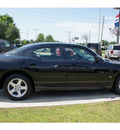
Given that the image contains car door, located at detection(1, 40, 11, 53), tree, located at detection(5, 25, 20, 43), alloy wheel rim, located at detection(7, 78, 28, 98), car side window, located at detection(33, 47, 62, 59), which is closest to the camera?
alloy wheel rim, located at detection(7, 78, 28, 98)

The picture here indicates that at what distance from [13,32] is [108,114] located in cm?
4581

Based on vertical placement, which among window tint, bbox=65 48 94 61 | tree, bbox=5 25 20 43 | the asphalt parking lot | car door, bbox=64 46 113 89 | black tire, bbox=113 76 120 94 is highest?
tree, bbox=5 25 20 43

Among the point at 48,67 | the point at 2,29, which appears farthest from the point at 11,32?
the point at 48,67

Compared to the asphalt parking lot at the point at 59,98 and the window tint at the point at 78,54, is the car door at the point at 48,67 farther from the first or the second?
the asphalt parking lot at the point at 59,98

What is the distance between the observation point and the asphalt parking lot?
386 cm

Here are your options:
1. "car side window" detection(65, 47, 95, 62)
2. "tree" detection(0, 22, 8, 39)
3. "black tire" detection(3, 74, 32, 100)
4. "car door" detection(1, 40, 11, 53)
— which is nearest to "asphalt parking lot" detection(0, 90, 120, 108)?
"black tire" detection(3, 74, 32, 100)

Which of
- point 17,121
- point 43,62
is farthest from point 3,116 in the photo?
point 43,62

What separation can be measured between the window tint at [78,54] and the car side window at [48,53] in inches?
10.1

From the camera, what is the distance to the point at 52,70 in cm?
406

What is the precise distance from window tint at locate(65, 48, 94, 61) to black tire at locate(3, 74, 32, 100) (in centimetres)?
133

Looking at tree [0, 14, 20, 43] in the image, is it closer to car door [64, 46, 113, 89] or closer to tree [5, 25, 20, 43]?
tree [5, 25, 20, 43]

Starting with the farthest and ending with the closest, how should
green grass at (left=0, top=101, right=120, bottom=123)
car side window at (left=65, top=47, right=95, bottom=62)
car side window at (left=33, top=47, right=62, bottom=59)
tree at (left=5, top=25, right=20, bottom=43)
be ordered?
1. tree at (left=5, top=25, right=20, bottom=43)
2. car side window at (left=65, top=47, right=95, bottom=62)
3. car side window at (left=33, top=47, right=62, bottom=59)
4. green grass at (left=0, top=101, right=120, bottom=123)

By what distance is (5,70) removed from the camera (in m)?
3.86

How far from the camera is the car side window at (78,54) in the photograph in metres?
4.29
